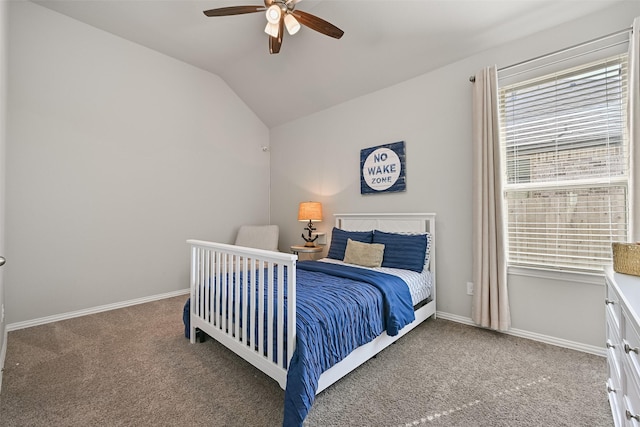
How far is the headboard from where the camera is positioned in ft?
9.50

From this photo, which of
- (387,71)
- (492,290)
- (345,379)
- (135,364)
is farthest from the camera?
(387,71)

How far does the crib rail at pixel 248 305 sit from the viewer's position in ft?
5.06

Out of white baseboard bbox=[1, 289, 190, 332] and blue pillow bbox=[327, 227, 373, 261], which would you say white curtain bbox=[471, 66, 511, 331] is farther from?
white baseboard bbox=[1, 289, 190, 332]

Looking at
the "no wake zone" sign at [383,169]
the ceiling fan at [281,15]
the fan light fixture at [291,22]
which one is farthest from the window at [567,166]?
the fan light fixture at [291,22]

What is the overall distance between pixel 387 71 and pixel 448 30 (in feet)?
2.32

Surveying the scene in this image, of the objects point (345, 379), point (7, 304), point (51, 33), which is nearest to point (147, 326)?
point (7, 304)

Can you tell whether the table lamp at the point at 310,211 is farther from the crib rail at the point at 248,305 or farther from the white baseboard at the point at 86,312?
the white baseboard at the point at 86,312

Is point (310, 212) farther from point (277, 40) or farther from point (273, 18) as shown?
point (273, 18)

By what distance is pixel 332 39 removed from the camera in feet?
9.73

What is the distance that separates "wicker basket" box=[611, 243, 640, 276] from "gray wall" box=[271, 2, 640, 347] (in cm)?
87

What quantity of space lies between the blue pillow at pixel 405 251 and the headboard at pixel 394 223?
19cm

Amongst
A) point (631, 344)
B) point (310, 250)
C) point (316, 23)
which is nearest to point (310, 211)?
point (310, 250)

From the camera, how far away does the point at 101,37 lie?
3143 mm

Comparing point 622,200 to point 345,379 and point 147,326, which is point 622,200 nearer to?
point 345,379
